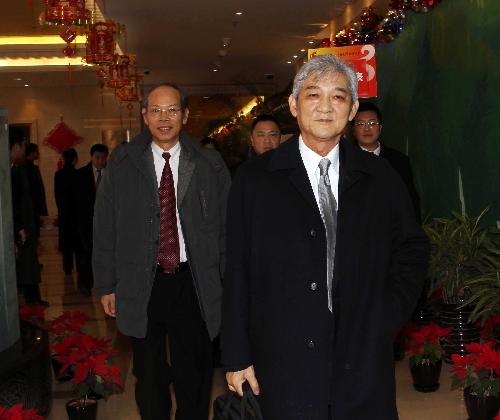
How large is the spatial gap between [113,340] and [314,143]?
4.42 metres

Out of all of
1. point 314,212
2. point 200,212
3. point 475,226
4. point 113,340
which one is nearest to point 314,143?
point 314,212

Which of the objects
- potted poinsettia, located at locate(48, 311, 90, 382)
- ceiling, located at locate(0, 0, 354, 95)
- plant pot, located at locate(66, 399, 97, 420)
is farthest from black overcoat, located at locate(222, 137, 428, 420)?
ceiling, located at locate(0, 0, 354, 95)

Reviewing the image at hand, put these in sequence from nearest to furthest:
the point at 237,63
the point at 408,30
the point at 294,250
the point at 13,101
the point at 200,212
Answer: the point at 294,250
the point at 200,212
the point at 408,30
the point at 237,63
the point at 13,101

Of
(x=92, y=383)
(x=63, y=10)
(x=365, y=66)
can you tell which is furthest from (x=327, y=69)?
(x=63, y=10)

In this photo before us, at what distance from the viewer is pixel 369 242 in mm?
2262

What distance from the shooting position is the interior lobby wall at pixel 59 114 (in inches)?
796

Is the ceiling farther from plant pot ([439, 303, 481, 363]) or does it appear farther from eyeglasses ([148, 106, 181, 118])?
eyeglasses ([148, 106, 181, 118])

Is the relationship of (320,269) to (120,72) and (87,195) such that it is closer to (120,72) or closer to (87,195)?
(87,195)

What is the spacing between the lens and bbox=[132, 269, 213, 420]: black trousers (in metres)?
3.52

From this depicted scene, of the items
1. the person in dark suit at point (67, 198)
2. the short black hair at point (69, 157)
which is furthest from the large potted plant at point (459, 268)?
the short black hair at point (69, 157)

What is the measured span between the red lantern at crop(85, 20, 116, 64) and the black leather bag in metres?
7.39

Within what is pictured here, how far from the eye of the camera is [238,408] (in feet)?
7.00

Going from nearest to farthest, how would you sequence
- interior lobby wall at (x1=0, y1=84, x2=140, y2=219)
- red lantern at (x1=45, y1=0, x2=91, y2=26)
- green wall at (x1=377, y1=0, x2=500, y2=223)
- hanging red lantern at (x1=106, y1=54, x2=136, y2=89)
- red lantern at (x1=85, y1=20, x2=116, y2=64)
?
→ green wall at (x1=377, y1=0, x2=500, y2=223) → red lantern at (x1=45, y1=0, x2=91, y2=26) → red lantern at (x1=85, y1=20, x2=116, y2=64) → hanging red lantern at (x1=106, y1=54, x2=136, y2=89) → interior lobby wall at (x1=0, y1=84, x2=140, y2=219)

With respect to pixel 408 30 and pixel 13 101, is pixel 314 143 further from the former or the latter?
pixel 13 101
